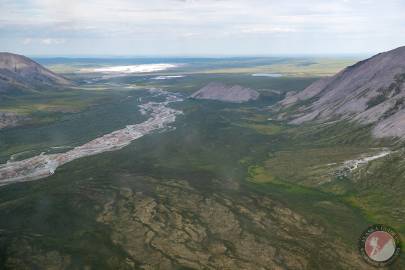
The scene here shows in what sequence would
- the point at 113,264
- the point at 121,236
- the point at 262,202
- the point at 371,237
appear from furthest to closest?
1. the point at 262,202
2. the point at 121,236
3. the point at 113,264
4. the point at 371,237

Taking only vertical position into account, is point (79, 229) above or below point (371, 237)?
below

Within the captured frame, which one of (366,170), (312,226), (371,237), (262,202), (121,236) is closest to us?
(371,237)

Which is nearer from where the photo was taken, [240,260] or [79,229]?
[240,260]

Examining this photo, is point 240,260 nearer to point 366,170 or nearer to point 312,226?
point 312,226

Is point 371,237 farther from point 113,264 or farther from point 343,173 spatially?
point 343,173

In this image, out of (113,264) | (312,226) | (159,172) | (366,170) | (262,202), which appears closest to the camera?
(113,264)

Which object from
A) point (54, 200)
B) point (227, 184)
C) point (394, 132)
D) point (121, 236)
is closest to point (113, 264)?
point (121, 236)

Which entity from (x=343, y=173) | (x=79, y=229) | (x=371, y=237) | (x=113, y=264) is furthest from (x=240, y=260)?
(x=343, y=173)

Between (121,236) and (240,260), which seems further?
(121,236)

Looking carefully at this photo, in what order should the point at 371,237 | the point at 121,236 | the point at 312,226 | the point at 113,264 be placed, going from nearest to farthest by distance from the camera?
the point at 371,237, the point at 113,264, the point at 121,236, the point at 312,226
